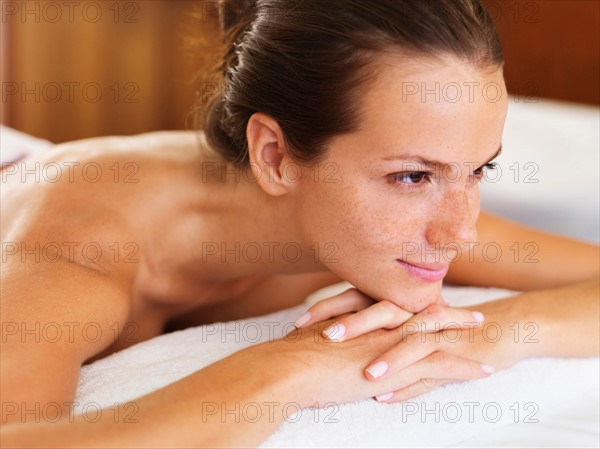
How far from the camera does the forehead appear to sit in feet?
3.36

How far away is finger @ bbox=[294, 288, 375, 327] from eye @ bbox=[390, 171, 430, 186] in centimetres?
20

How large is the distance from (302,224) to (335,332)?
7.8 inches

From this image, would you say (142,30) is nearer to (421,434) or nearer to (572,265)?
(572,265)

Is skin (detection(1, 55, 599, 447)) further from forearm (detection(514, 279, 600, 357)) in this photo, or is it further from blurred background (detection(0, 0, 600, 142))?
blurred background (detection(0, 0, 600, 142))

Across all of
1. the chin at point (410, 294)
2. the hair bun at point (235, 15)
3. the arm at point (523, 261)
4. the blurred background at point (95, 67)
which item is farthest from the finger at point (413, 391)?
the blurred background at point (95, 67)

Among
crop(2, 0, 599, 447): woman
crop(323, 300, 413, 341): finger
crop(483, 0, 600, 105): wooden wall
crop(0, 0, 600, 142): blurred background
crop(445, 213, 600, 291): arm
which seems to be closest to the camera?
crop(2, 0, 599, 447): woman

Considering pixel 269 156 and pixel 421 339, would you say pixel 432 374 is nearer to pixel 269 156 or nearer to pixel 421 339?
pixel 421 339

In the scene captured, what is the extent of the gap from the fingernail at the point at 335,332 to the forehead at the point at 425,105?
0.77 ft

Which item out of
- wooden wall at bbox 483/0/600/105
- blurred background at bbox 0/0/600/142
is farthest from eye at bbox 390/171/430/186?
blurred background at bbox 0/0/600/142

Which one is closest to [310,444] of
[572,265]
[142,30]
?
[572,265]

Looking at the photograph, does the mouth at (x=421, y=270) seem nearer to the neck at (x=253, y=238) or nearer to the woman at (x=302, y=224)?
the woman at (x=302, y=224)

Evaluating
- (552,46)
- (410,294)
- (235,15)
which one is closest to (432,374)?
(410,294)

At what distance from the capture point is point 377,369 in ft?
3.39

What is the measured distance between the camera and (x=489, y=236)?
4.84 ft
